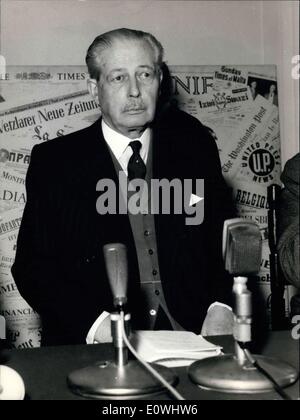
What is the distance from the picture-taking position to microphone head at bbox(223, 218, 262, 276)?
3.03ft

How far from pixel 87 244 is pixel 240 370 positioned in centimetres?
86

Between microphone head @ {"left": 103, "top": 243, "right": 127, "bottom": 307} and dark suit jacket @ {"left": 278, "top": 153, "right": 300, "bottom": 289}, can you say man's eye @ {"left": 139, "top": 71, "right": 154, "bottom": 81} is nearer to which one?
dark suit jacket @ {"left": 278, "top": 153, "right": 300, "bottom": 289}

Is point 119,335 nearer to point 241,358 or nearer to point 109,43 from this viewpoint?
point 241,358

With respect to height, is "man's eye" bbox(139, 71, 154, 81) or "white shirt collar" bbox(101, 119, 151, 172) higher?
"man's eye" bbox(139, 71, 154, 81)

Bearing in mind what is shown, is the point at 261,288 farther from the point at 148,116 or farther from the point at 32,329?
the point at 148,116

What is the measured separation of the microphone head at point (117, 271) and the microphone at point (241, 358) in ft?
0.53

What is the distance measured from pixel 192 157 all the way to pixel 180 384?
106 centimetres

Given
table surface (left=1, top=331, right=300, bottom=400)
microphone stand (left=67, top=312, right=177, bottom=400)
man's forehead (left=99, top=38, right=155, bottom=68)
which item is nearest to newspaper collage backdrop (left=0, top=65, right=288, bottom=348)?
man's forehead (left=99, top=38, right=155, bottom=68)

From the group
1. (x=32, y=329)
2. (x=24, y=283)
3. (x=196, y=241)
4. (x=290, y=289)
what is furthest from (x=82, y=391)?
(x=290, y=289)

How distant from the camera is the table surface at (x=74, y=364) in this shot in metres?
0.88

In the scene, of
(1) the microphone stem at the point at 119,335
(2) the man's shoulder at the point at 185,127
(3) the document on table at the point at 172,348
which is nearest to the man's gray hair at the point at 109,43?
(2) the man's shoulder at the point at 185,127

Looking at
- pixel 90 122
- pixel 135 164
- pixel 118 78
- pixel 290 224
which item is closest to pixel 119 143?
pixel 135 164

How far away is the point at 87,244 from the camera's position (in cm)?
169

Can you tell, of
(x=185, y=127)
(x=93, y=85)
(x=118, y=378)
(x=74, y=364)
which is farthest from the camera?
(x=185, y=127)
